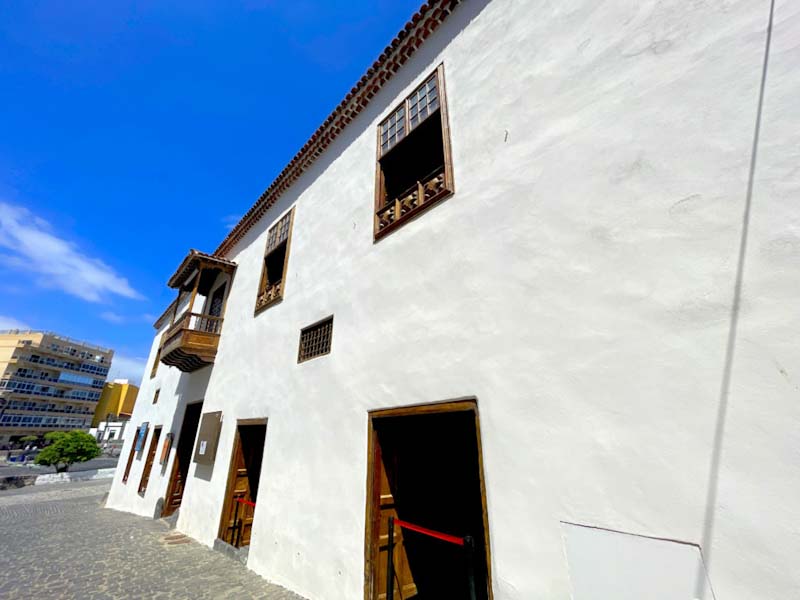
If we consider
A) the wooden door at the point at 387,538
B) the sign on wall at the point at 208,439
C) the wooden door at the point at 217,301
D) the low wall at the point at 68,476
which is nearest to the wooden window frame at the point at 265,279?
the sign on wall at the point at 208,439

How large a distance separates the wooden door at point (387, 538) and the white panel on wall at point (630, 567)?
7.02 feet

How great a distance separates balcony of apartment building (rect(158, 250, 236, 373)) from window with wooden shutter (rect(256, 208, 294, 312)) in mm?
2050

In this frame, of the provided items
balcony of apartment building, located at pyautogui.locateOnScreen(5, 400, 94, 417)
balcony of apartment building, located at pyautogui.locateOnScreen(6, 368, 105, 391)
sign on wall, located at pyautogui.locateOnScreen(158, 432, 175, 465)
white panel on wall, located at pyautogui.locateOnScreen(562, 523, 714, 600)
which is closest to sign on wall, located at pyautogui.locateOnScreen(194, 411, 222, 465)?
sign on wall, located at pyautogui.locateOnScreen(158, 432, 175, 465)

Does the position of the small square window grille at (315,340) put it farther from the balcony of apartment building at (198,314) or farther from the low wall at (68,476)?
the low wall at (68,476)

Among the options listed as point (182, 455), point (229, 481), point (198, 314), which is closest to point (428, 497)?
point (229, 481)

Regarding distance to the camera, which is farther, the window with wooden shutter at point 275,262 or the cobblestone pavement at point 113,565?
the window with wooden shutter at point 275,262

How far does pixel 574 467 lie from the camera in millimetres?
2336

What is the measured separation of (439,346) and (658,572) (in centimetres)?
217

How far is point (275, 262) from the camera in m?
8.51

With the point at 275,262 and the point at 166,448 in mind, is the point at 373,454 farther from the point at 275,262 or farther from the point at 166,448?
the point at 166,448

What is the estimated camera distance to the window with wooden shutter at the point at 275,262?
23.9 feet

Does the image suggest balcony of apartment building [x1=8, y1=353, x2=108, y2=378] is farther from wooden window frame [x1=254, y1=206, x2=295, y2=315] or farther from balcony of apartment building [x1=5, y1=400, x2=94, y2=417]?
wooden window frame [x1=254, y1=206, x2=295, y2=315]

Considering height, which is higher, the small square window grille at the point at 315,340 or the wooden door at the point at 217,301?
the wooden door at the point at 217,301

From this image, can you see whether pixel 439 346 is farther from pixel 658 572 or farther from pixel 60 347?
pixel 60 347
